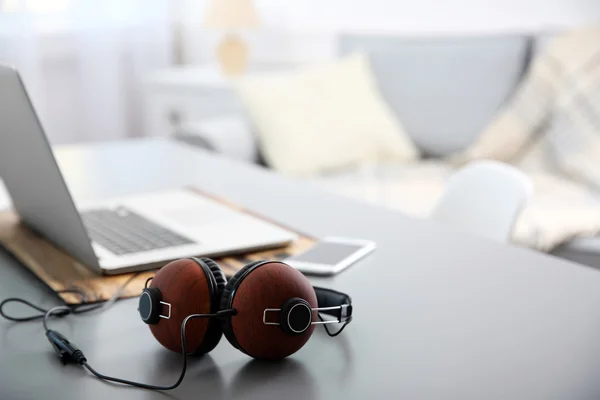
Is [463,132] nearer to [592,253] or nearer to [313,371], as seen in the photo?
[592,253]

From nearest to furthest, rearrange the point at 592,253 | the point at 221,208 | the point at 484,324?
the point at 484,324, the point at 221,208, the point at 592,253

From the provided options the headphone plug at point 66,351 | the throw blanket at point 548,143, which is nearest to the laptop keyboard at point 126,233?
the headphone plug at point 66,351

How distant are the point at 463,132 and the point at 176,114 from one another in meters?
1.33

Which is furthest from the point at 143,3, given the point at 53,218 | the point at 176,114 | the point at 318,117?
the point at 53,218

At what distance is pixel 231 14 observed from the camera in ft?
11.1

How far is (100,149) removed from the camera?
171cm

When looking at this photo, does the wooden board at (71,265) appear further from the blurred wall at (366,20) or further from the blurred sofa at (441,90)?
the blurred wall at (366,20)

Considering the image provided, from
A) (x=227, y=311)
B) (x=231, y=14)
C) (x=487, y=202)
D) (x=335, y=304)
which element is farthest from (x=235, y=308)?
(x=231, y=14)

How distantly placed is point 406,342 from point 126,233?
1.52 ft

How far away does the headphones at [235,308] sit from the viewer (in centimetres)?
66

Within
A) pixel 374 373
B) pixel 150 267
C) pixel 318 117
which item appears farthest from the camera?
pixel 318 117

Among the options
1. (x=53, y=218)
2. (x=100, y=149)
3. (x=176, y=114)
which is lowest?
(x=176, y=114)

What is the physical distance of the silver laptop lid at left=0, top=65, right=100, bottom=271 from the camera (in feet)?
2.76

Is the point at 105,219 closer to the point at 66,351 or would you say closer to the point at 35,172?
the point at 35,172
